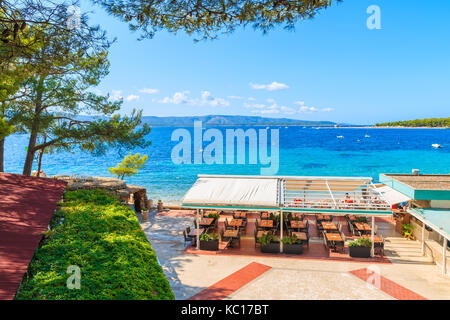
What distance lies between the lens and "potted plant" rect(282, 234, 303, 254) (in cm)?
1227

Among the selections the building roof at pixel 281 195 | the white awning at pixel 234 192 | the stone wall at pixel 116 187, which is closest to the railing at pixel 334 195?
the building roof at pixel 281 195

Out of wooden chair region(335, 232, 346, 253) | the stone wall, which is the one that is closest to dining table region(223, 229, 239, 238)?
wooden chair region(335, 232, 346, 253)

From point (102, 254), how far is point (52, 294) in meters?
1.36

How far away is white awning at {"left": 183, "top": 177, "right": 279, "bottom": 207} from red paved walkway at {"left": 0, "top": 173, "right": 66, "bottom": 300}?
5442 millimetres

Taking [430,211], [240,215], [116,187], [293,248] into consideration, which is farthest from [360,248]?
[116,187]

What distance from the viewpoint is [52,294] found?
4.23 meters

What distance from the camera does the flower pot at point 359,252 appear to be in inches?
470

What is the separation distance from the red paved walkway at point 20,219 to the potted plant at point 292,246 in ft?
27.9

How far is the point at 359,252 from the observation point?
11984 millimetres

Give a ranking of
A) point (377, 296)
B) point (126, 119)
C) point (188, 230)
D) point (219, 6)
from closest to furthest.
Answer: point (219, 6) → point (377, 296) → point (188, 230) → point (126, 119)

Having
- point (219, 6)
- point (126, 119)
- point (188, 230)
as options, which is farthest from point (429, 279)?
point (126, 119)

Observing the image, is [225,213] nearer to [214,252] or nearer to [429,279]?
[214,252]

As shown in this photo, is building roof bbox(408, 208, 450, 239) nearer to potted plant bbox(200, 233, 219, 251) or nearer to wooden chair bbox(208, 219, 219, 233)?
potted plant bbox(200, 233, 219, 251)

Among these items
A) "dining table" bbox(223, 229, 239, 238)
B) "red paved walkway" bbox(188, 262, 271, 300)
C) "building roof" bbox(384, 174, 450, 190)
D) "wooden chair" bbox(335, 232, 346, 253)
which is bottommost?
"red paved walkway" bbox(188, 262, 271, 300)
